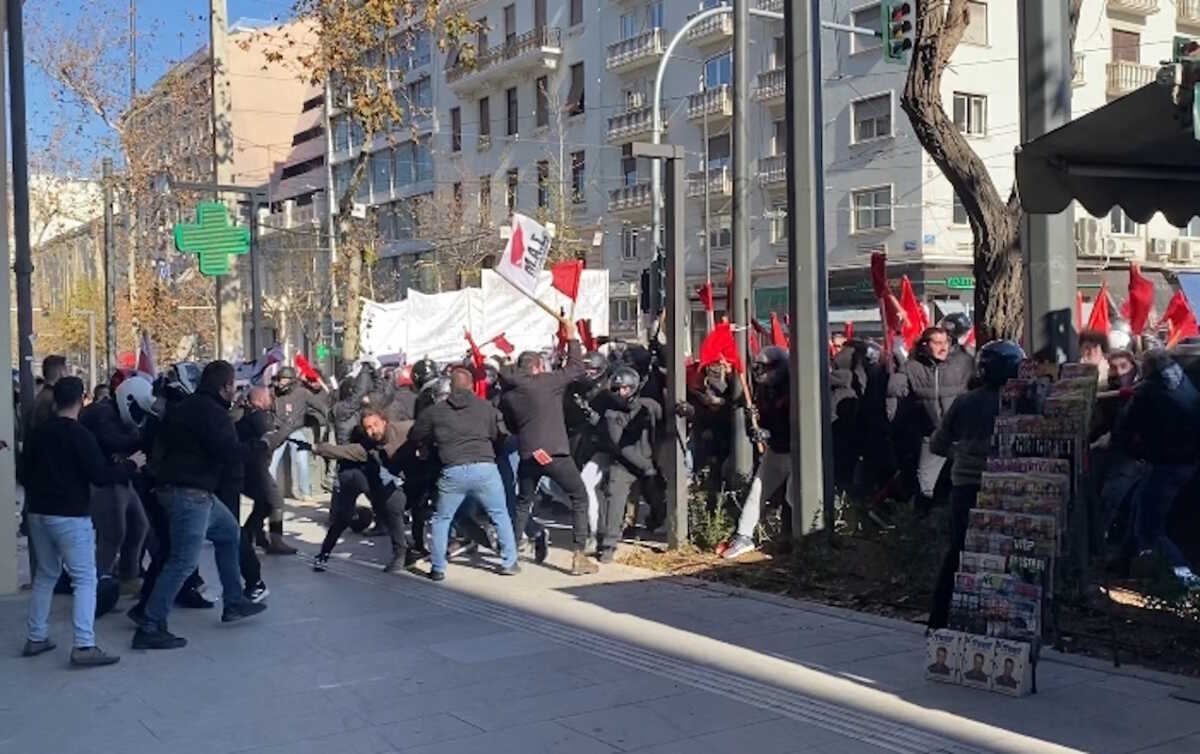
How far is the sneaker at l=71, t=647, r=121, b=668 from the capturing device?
759 centimetres

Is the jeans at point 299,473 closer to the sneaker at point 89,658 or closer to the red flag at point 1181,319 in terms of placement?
the sneaker at point 89,658

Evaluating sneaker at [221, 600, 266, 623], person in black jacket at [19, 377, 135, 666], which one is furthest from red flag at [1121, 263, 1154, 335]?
person in black jacket at [19, 377, 135, 666]

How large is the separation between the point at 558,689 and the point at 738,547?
13.0 feet

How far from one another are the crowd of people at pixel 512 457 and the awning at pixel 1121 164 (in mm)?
985

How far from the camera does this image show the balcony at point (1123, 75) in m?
37.0

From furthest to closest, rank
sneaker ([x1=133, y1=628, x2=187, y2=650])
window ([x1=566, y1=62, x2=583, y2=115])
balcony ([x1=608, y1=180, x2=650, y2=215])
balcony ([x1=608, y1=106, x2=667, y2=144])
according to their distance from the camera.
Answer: window ([x1=566, y1=62, x2=583, y2=115])
balcony ([x1=608, y1=180, x2=650, y2=215])
balcony ([x1=608, y1=106, x2=667, y2=144])
sneaker ([x1=133, y1=628, x2=187, y2=650])

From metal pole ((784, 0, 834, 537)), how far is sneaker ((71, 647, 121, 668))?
5158 mm

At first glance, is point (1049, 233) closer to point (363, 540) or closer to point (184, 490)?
point (184, 490)

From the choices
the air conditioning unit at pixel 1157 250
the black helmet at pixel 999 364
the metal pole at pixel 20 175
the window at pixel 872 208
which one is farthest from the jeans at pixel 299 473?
the air conditioning unit at pixel 1157 250

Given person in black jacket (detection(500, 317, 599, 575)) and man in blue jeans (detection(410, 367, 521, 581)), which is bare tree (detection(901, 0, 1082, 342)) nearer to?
person in black jacket (detection(500, 317, 599, 575))

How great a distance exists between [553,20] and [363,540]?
127 feet

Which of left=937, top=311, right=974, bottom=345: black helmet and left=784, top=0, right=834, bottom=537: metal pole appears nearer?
left=784, top=0, right=834, bottom=537: metal pole

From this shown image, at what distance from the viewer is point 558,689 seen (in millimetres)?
6773

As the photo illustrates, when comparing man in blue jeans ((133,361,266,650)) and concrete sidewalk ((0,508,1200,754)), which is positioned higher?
man in blue jeans ((133,361,266,650))
